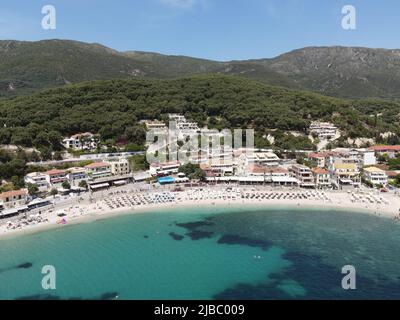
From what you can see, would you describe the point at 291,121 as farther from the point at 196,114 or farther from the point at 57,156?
the point at 57,156

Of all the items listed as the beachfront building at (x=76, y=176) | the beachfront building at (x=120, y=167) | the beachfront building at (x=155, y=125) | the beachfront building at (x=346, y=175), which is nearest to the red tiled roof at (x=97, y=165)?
the beachfront building at (x=120, y=167)

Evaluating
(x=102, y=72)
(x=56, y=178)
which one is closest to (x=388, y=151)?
(x=56, y=178)

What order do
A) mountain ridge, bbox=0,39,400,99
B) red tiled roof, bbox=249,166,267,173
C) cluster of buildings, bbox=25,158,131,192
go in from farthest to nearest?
mountain ridge, bbox=0,39,400,99 → red tiled roof, bbox=249,166,267,173 → cluster of buildings, bbox=25,158,131,192

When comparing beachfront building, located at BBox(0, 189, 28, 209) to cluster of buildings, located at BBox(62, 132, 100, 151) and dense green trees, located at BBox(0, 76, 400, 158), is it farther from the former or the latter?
cluster of buildings, located at BBox(62, 132, 100, 151)

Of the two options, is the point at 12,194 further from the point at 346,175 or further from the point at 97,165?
the point at 346,175

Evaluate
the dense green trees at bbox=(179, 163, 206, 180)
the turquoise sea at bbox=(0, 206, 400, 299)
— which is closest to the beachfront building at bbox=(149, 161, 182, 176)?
the dense green trees at bbox=(179, 163, 206, 180)
